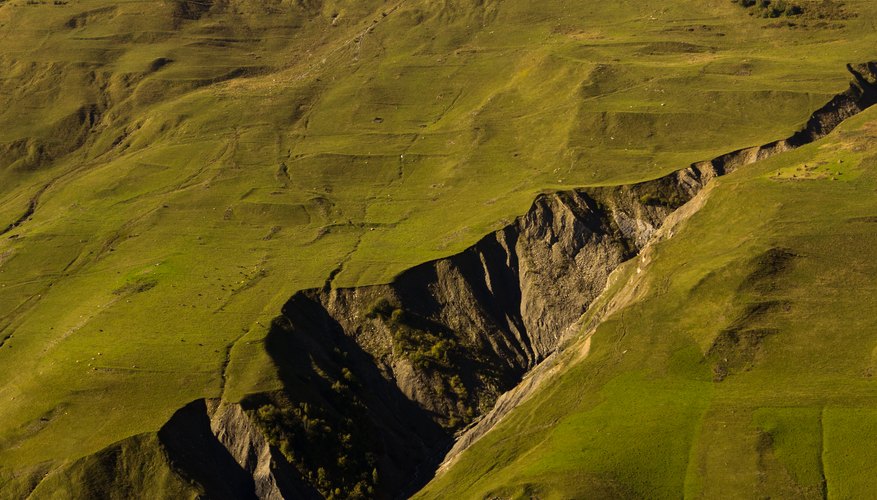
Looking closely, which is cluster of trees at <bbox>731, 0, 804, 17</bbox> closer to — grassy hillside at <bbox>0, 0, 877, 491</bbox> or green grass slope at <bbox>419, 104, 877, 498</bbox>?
grassy hillside at <bbox>0, 0, 877, 491</bbox>

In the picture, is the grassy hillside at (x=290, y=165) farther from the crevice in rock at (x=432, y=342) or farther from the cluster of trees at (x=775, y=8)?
the crevice in rock at (x=432, y=342)

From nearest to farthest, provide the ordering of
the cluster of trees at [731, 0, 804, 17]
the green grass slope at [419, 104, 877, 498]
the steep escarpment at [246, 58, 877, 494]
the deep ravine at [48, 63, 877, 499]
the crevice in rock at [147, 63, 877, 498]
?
the green grass slope at [419, 104, 877, 498], the deep ravine at [48, 63, 877, 499], the crevice in rock at [147, 63, 877, 498], the steep escarpment at [246, 58, 877, 494], the cluster of trees at [731, 0, 804, 17]

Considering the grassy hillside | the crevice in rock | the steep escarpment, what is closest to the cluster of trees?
the grassy hillside

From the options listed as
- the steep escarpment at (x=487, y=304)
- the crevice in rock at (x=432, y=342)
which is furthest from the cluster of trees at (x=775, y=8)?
the steep escarpment at (x=487, y=304)

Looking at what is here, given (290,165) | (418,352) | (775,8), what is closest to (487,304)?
(418,352)

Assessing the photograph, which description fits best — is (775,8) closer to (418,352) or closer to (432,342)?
(432,342)

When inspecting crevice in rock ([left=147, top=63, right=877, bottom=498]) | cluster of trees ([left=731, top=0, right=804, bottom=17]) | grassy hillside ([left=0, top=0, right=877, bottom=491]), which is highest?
cluster of trees ([left=731, top=0, right=804, bottom=17])

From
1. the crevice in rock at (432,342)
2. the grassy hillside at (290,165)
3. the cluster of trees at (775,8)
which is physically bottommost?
the crevice in rock at (432,342)
